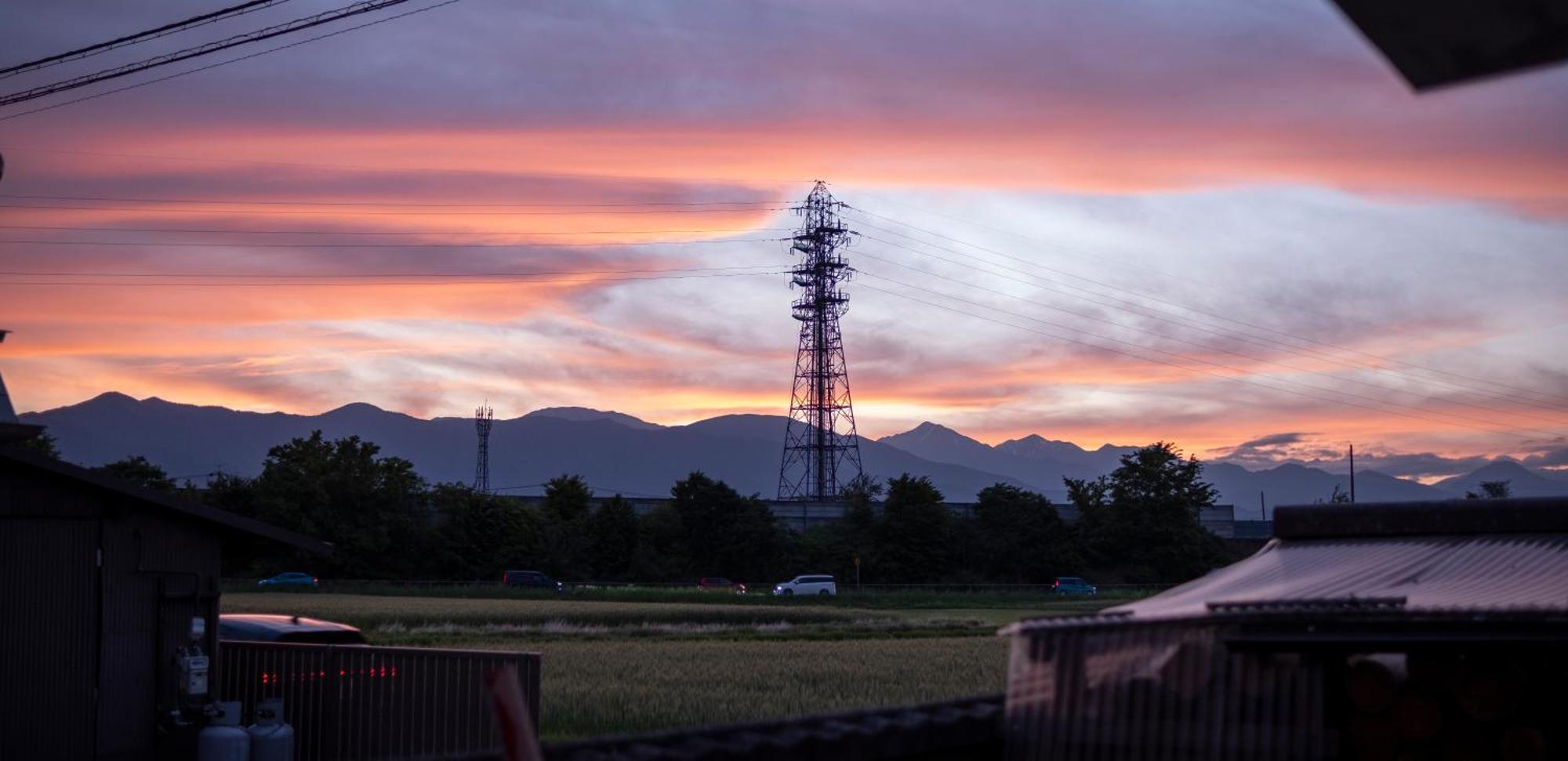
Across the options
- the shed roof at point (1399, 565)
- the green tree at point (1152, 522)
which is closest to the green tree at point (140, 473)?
the green tree at point (1152, 522)

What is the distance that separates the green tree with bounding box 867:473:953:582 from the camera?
8775 centimetres

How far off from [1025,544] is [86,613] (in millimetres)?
79940

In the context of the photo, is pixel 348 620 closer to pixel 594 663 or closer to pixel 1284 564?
pixel 594 663

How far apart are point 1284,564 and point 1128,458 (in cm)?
8768

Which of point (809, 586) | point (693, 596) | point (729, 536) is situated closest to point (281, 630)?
point (693, 596)

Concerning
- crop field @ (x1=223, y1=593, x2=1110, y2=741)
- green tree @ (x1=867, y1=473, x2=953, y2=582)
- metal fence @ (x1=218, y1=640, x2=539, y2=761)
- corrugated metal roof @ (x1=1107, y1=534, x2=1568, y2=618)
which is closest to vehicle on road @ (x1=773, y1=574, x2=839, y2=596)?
crop field @ (x1=223, y1=593, x2=1110, y2=741)

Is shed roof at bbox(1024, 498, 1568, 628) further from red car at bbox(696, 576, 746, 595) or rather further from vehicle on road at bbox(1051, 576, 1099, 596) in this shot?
red car at bbox(696, 576, 746, 595)

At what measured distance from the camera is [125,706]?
499 inches

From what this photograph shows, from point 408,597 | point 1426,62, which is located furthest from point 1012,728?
point 408,597

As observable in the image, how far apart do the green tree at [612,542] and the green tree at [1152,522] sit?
1120 inches

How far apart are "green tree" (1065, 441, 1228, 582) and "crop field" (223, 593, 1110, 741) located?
2755 cm

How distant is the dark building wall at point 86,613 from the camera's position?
12008 millimetres

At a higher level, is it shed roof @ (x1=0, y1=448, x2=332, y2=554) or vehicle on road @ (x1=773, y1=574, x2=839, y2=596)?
shed roof @ (x1=0, y1=448, x2=332, y2=554)

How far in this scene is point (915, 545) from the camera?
88188 millimetres
